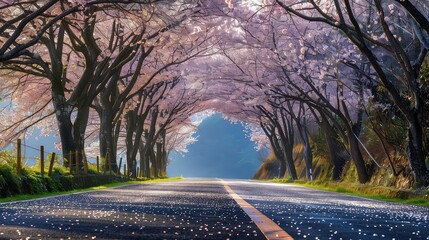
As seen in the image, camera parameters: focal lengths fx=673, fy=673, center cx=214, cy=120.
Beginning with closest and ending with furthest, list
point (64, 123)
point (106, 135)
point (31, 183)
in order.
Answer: point (31, 183) → point (64, 123) → point (106, 135)

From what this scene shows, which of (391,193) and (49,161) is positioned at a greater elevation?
(49,161)

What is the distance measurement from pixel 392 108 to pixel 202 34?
42.2ft

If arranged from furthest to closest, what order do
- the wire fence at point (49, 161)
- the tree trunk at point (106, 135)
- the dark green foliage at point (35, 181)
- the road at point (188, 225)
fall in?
the tree trunk at point (106, 135) → the wire fence at point (49, 161) → the dark green foliage at point (35, 181) → the road at point (188, 225)

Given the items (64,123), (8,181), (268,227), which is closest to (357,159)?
(64,123)

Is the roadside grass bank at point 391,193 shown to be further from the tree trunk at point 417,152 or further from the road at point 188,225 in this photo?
the road at point 188,225

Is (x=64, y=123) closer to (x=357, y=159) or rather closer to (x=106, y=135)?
(x=106, y=135)

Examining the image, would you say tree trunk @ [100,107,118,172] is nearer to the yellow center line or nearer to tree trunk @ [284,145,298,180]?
tree trunk @ [284,145,298,180]

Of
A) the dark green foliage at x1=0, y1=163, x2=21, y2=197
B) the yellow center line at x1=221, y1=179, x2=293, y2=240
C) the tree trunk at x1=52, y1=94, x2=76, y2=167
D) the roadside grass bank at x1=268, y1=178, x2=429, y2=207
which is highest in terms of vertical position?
the tree trunk at x1=52, y1=94, x2=76, y2=167

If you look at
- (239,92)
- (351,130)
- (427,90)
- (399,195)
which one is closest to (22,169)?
(399,195)

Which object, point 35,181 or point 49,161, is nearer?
point 35,181

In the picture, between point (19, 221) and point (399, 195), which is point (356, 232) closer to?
point (19, 221)

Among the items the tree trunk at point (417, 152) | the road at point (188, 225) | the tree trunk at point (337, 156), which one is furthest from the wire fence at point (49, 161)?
the tree trunk at point (337, 156)

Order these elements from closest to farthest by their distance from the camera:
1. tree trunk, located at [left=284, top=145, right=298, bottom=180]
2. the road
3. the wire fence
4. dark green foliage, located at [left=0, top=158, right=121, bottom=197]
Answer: the road < dark green foliage, located at [left=0, top=158, right=121, bottom=197] < the wire fence < tree trunk, located at [left=284, top=145, right=298, bottom=180]

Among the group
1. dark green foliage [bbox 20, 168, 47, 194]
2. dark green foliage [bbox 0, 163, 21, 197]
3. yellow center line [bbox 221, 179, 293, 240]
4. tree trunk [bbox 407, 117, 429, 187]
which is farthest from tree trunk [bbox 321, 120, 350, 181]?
yellow center line [bbox 221, 179, 293, 240]
